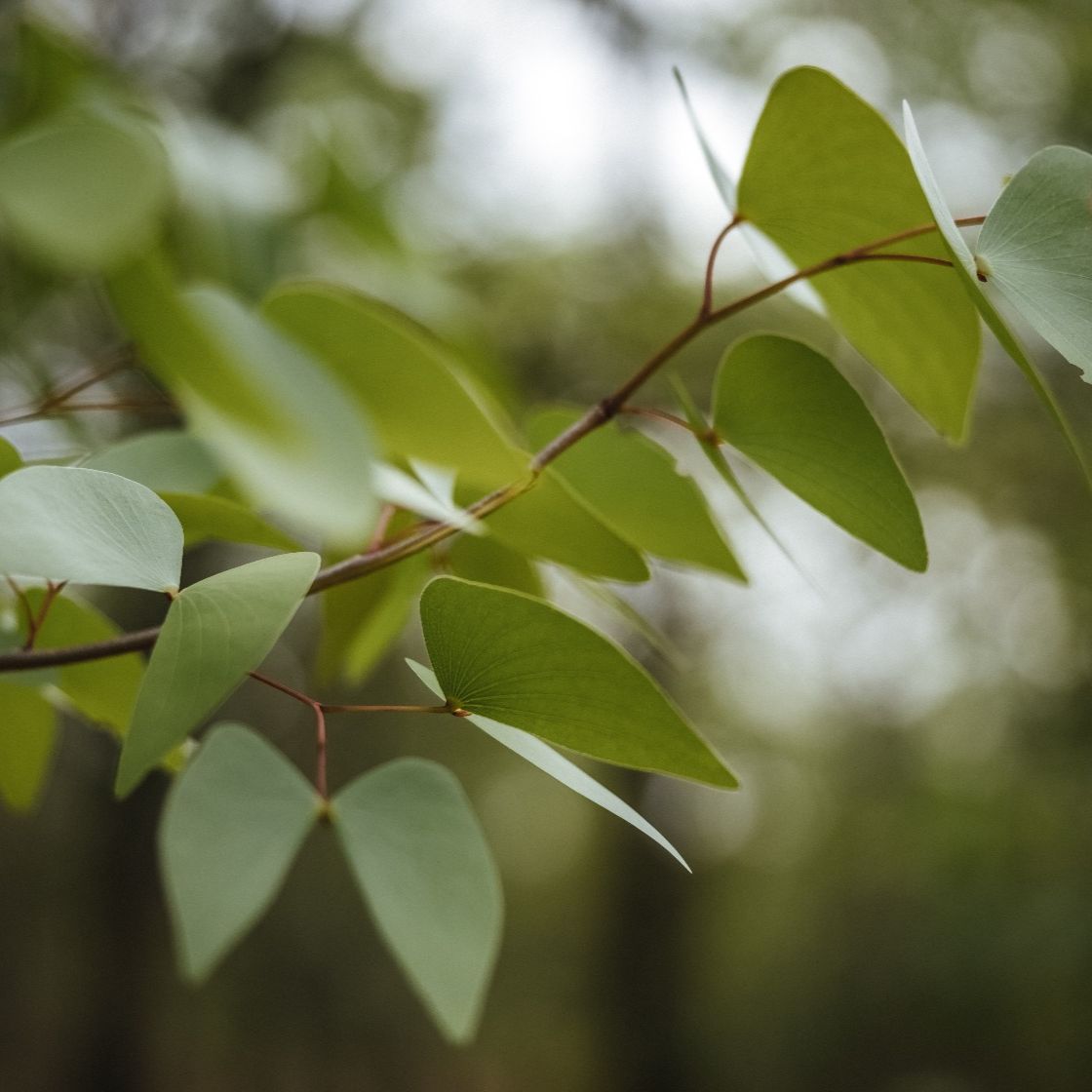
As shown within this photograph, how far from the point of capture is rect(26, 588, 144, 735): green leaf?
0.23m

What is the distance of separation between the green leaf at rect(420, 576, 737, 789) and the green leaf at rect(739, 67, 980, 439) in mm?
100

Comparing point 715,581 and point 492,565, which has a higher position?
point 492,565

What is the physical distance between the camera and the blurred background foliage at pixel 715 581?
1.14 m

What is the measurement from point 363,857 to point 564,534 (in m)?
0.08

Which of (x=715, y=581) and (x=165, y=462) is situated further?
(x=715, y=581)

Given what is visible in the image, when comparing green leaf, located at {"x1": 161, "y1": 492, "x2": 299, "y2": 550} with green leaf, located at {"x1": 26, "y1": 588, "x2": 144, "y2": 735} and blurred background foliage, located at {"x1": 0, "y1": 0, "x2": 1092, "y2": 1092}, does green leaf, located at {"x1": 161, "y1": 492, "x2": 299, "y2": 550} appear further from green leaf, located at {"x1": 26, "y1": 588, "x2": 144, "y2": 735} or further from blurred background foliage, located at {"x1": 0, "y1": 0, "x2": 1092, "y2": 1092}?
blurred background foliage, located at {"x1": 0, "y1": 0, "x2": 1092, "y2": 1092}

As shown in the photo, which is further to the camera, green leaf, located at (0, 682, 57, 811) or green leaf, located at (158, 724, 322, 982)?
green leaf, located at (0, 682, 57, 811)

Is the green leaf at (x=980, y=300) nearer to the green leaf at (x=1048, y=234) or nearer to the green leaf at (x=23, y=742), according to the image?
the green leaf at (x=1048, y=234)

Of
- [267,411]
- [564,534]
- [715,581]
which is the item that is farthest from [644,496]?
[715,581]

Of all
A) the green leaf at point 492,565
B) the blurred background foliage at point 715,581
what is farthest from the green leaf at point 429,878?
the blurred background foliage at point 715,581

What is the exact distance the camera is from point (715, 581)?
2473mm

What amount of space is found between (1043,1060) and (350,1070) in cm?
370

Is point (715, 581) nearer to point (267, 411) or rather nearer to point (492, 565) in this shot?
point (492, 565)

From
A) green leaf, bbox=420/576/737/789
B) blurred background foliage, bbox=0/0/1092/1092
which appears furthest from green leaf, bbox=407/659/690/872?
blurred background foliage, bbox=0/0/1092/1092
